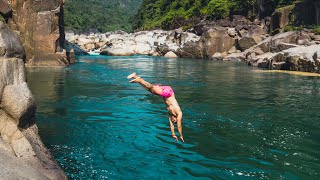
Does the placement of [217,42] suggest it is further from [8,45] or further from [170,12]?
[8,45]

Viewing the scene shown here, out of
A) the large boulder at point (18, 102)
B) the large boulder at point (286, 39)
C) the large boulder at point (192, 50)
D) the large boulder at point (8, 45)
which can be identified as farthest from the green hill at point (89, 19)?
the large boulder at point (18, 102)

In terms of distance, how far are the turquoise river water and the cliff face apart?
14513 millimetres

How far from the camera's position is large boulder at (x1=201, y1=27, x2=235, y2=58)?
6156cm

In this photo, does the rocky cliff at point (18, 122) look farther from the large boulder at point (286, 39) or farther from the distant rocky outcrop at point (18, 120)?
the large boulder at point (286, 39)

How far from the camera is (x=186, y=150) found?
36.7ft

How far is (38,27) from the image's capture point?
121ft

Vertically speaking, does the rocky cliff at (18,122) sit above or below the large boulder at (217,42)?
below

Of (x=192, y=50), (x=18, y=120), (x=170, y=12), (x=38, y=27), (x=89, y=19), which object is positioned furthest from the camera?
(x=89, y=19)

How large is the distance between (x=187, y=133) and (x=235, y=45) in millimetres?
50649

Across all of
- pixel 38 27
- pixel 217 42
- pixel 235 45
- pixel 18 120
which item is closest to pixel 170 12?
pixel 217 42

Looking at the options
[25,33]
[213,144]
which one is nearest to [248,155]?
[213,144]

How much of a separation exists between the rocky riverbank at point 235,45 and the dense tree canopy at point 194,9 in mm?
4000

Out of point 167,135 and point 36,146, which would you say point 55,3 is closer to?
point 167,135

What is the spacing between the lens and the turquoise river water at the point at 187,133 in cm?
961
